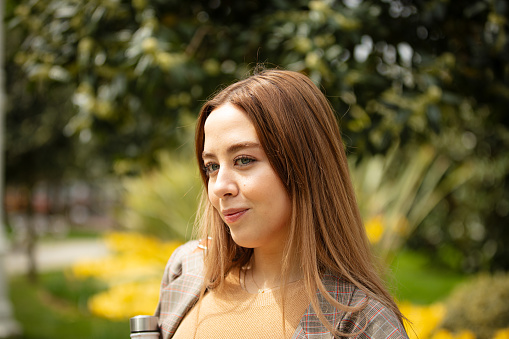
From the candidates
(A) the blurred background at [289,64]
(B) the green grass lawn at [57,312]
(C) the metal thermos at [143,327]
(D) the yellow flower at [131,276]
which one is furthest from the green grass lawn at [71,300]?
(C) the metal thermos at [143,327]

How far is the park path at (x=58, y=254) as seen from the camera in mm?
11273

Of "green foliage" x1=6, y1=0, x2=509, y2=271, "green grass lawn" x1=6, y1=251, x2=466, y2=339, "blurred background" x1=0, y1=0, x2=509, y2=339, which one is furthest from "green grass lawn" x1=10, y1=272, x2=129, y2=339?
"green foliage" x1=6, y1=0, x2=509, y2=271

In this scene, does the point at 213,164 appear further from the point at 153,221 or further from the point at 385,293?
the point at 153,221

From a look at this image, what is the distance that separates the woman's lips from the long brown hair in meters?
0.13

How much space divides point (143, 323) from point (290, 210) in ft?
1.73

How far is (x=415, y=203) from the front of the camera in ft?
26.0

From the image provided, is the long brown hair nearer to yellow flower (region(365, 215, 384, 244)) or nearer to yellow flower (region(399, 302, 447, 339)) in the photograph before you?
yellow flower (region(399, 302, 447, 339))

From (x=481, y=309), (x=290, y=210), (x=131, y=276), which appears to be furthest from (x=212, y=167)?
(x=131, y=276)

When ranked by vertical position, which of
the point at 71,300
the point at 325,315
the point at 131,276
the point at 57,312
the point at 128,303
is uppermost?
the point at 325,315

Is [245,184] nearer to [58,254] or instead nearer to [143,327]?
[143,327]

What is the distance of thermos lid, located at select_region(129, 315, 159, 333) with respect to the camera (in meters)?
1.46

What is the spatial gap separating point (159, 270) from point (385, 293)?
11.1 feet

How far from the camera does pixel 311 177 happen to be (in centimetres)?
132

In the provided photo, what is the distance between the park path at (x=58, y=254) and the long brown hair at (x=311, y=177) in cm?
910
